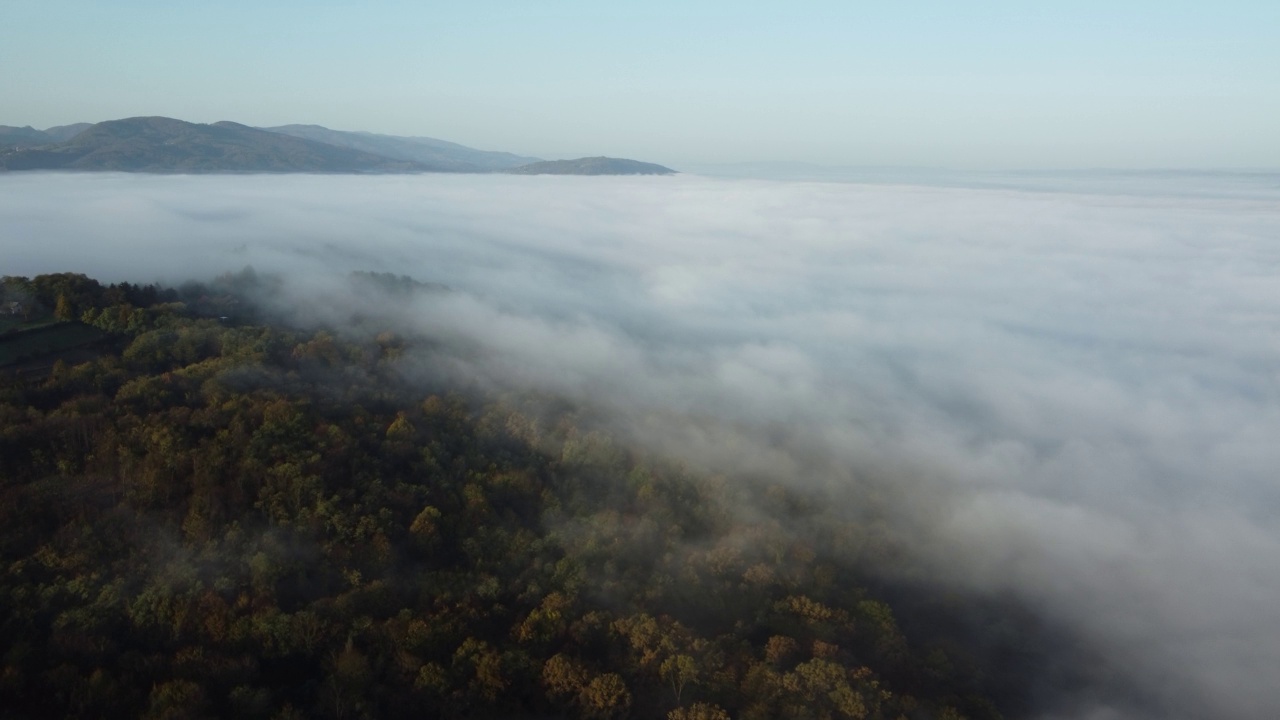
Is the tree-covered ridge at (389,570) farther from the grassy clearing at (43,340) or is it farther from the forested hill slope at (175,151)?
the forested hill slope at (175,151)

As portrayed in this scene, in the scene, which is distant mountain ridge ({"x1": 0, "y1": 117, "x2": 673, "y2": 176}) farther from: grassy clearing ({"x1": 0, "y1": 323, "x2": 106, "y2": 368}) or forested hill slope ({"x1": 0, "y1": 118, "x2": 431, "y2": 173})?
grassy clearing ({"x1": 0, "y1": 323, "x2": 106, "y2": 368})

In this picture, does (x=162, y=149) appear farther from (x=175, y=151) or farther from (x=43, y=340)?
(x=43, y=340)

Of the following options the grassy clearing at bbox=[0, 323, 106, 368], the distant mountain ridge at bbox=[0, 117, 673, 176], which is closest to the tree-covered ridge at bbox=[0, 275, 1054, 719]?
the grassy clearing at bbox=[0, 323, 106, 368]

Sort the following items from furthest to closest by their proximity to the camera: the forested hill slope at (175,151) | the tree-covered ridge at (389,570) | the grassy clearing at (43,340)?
the forested hill slope at (175,151), the grassy clearing at (43,340), the tree-covered ridge at (389,570)

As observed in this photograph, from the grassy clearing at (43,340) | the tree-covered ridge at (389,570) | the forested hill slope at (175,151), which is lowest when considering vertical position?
the tree-covered ridge at (389,570)

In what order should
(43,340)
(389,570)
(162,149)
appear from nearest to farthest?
(389,570)
(43,340)
(162,149)

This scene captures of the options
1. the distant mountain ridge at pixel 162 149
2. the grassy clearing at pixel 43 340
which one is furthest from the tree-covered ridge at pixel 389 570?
the distant mountain ridge at pixel 162 149

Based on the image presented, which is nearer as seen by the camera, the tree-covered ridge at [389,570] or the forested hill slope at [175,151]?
the tree-covered ridge at [389,570]

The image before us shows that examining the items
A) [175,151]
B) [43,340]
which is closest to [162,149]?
[175,151]
